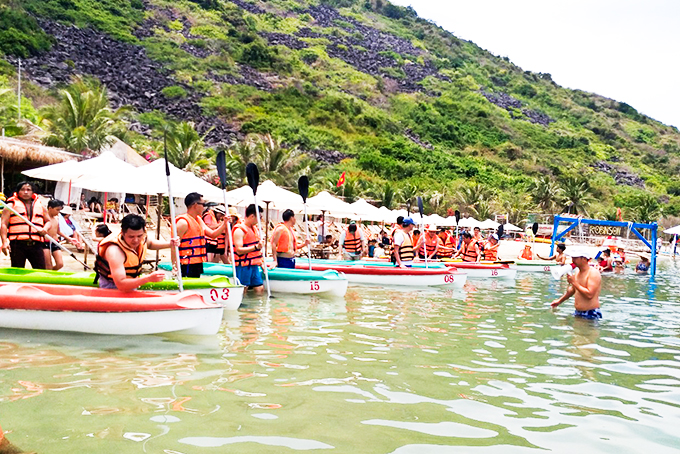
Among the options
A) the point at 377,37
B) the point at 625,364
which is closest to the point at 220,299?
the point at 625,364

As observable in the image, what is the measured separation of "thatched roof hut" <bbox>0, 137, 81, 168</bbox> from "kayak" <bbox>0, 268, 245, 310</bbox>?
13.2 m

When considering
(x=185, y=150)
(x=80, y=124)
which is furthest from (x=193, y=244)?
(x=80, y=124)

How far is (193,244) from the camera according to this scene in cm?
909

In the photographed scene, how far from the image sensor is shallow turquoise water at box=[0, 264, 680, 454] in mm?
4312

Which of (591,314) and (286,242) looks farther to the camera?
(286,242)

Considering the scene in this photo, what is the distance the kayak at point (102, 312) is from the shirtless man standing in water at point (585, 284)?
5.16m

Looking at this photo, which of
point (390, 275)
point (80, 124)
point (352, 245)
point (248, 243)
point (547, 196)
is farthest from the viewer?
point (547, 196)

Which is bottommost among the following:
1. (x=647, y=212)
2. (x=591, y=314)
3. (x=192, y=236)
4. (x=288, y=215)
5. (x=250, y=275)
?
(x=591, y=314)

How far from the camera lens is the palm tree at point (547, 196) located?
51.1 m

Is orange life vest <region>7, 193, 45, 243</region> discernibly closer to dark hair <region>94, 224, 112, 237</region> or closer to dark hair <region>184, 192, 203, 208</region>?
dark hair <region>94, 224, 112, 237</region>

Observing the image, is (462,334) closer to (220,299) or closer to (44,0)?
(220,299)

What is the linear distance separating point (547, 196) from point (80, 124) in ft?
123

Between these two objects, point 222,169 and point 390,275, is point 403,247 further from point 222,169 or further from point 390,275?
point 222,169

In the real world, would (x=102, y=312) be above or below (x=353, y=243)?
below
